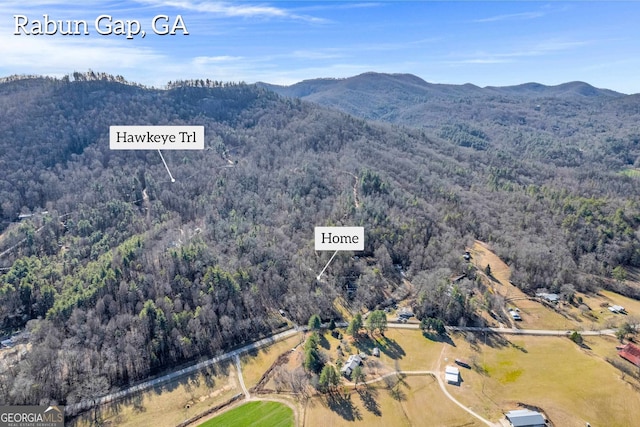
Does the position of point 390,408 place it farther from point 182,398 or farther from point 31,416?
point 31,416

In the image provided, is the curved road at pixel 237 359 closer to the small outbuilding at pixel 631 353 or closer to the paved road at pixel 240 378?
the paved road at pixel 240 378

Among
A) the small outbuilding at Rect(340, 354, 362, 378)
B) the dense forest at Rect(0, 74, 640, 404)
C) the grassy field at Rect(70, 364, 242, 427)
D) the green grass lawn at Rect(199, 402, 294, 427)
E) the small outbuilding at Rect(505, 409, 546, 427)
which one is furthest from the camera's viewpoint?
the dense forest at Rect(0, 74, 640, 404)

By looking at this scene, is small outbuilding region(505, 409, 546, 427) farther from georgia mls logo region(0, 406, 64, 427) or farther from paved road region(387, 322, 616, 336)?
georgia mls logo region(0, 406, 64, 427)

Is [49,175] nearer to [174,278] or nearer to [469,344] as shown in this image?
[174,278]

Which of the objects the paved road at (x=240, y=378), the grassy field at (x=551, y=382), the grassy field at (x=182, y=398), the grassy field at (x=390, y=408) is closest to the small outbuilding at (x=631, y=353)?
the grassy field at (x=551, y=382)

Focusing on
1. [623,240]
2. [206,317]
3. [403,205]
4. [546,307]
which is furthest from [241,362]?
[623,240]

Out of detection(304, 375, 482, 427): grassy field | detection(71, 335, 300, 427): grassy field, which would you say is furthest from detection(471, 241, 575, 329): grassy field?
detection(71, 335, 300, 427): grassy field
